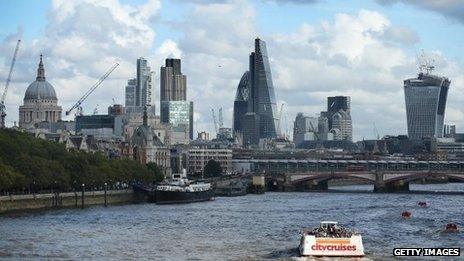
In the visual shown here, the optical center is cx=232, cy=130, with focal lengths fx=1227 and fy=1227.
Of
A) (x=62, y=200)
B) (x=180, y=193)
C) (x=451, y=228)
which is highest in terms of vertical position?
(x=180, y=193)

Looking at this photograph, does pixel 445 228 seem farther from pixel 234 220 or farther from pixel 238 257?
pixel 238 257

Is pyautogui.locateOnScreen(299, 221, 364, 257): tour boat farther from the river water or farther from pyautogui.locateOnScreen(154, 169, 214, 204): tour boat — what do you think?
pyautogui.locateOnScreen(154, 169, 214, 204): tour boat

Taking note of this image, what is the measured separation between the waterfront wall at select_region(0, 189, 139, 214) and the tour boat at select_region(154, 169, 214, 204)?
4.47 meters

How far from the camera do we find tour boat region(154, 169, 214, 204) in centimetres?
16450

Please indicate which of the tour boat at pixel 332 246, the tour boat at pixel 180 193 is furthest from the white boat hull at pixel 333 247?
the tour boat at pixel 180 193

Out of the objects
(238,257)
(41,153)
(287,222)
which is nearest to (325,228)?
(238,257)

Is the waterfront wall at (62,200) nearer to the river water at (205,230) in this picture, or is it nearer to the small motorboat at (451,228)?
the river water at (205,230)

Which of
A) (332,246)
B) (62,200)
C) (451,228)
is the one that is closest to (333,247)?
(332,246)

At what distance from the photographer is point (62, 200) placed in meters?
142

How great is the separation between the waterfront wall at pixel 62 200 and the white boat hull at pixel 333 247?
56.3 m

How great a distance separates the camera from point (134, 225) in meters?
110

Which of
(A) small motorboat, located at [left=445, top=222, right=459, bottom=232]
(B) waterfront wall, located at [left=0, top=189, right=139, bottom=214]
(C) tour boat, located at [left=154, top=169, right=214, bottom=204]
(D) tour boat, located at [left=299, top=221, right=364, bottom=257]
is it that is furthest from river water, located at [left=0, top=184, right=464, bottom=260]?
(C) tour boat, located at [left=154, top=169, right=214, bottom=204]

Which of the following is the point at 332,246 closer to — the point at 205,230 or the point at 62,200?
the point at 205,230

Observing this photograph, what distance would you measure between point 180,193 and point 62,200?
2758 cm
